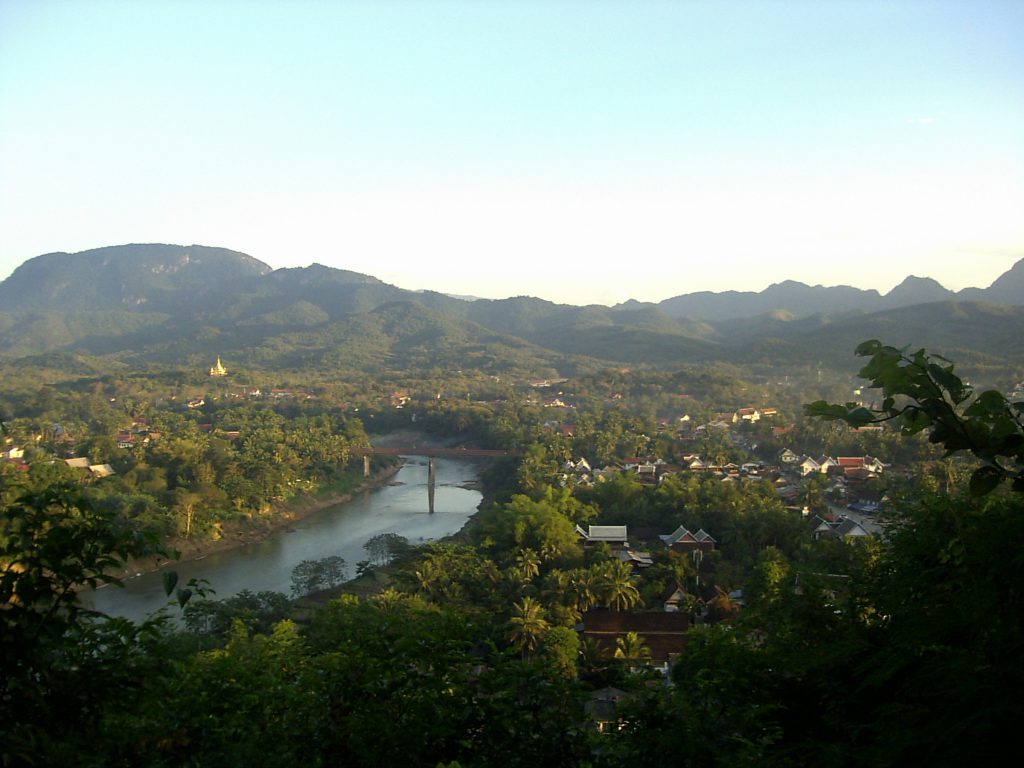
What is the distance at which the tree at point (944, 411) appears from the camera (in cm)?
114

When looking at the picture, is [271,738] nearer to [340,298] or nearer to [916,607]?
[916,607]

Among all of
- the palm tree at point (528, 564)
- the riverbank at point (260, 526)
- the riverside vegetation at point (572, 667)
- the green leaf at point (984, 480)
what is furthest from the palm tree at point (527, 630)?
the green leaf at point (984, 480)

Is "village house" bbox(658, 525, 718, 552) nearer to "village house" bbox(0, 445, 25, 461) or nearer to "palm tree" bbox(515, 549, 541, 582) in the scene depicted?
"palm tree" bbox(515, 549, 541, 582)

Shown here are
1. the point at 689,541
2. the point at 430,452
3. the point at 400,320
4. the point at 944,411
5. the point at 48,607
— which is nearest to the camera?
the point at 944,411

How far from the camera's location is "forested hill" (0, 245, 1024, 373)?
1625 inches

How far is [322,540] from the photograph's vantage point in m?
15.8

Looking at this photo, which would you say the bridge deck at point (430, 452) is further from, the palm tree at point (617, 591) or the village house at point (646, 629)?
the village house at point (646, 629)

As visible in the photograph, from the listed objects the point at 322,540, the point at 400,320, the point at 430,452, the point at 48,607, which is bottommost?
the point at 322,540

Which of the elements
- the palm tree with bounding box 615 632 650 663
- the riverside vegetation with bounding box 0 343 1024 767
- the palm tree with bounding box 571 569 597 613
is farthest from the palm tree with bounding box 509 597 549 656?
the palm tree with bounding box 571 569 597 613

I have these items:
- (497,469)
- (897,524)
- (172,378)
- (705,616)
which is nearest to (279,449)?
(497,469)

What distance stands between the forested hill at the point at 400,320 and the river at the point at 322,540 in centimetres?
2292

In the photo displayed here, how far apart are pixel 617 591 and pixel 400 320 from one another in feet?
213

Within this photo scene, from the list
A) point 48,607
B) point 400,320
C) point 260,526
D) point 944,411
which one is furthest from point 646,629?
point 400,320

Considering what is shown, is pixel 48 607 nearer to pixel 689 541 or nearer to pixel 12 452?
pixel 689 541
